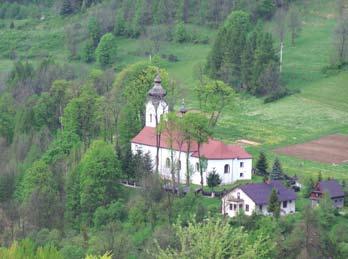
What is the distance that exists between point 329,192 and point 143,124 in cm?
2034

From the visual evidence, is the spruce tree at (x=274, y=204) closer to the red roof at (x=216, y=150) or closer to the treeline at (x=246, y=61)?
the red roof at (x=216, y=150)

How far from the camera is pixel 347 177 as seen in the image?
70438 mm

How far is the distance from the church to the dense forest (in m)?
0.96

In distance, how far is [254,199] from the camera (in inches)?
2502

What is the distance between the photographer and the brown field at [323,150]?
7631 centimetres

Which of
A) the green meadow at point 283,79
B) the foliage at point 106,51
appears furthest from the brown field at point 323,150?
the foliage at point 106,51

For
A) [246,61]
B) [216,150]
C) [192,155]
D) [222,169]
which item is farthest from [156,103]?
[246,61]

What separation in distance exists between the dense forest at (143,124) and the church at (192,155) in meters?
0.96

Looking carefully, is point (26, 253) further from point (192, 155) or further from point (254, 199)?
point (192, 155)

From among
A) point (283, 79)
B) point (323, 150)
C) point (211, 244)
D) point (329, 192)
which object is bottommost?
point (323, 150)

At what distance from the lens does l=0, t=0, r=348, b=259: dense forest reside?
5916 cm

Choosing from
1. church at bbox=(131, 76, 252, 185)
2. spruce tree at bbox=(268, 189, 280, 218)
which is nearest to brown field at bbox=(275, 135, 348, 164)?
church at bbox=(131, 76, 252, 185)

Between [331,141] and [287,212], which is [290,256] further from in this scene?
[331,141]

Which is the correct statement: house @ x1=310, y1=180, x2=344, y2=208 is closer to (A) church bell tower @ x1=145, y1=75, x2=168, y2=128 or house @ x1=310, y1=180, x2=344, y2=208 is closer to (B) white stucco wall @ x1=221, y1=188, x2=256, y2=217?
(B) white stucco wall @ x1=221, y1=188, x2=256, y2=217
